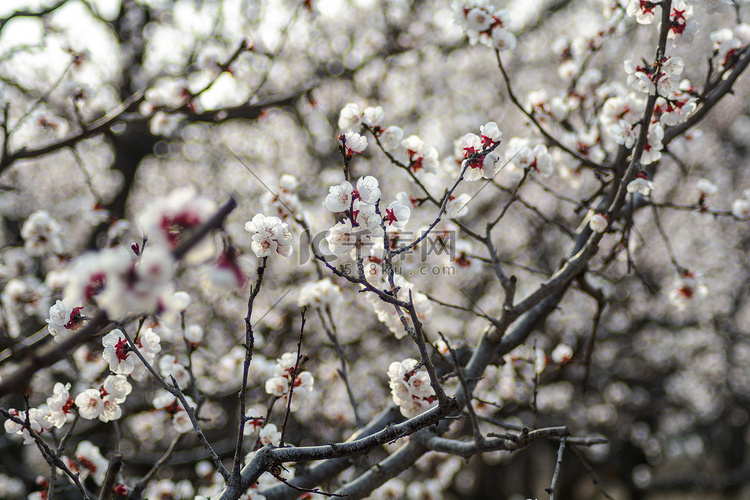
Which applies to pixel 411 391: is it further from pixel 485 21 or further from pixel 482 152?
pixel 485 21

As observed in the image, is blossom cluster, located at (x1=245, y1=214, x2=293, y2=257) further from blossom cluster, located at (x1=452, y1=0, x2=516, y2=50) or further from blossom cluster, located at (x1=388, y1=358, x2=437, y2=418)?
blossom cluster, located at (x1=452, y1=0, x2=516, y2=50)

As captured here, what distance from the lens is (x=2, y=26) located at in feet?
9.27

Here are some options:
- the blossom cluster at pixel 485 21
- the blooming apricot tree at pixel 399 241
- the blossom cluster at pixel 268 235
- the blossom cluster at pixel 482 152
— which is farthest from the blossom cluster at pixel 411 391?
the blossom cluster at pixel 485 21

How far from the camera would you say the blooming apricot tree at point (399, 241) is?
2.13m

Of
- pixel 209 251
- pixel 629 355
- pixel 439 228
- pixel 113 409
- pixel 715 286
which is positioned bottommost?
pixel 209 251

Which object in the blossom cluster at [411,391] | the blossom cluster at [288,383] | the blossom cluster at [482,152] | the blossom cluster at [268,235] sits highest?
the blossom cluster at [482,152]

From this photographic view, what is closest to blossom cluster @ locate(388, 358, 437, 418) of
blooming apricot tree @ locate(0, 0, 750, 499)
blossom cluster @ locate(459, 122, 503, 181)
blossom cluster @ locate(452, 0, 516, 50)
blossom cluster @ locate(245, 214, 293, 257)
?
blooming apricot tree @ locate(0, 0, 750, 499)

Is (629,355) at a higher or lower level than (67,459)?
higher

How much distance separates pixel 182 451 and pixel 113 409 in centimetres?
336

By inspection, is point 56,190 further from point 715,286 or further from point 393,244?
point 715,286

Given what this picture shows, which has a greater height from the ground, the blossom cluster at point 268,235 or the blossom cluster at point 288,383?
the blossom cluster at point 268,235

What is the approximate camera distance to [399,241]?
2.31 metres

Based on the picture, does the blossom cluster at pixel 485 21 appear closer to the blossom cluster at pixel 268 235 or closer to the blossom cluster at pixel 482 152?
the blossom cluster at pixel 482 152

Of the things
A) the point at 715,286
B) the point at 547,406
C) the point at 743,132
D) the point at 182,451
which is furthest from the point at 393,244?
the point at 743,132
